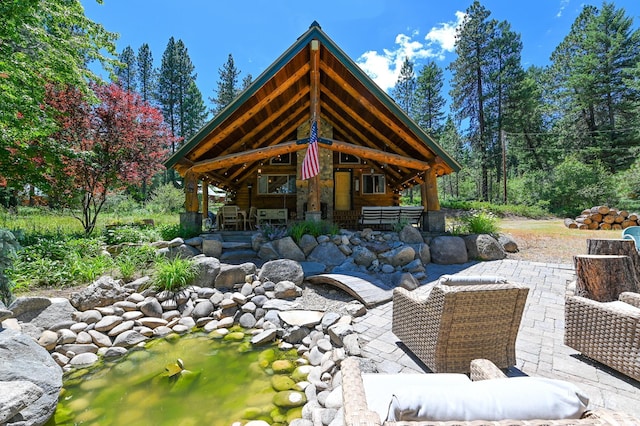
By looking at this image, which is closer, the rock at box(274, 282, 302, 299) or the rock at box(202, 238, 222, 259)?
the rock at box(274, 282, 302, 299)

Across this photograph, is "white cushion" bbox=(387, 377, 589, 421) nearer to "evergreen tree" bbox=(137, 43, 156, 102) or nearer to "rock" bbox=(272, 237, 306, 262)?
"rock" bbox=(272, 237, 306, 262)

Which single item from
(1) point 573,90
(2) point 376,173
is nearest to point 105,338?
(2) point 376,173

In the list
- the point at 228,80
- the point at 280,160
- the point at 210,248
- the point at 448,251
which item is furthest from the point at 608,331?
the point at 228,80

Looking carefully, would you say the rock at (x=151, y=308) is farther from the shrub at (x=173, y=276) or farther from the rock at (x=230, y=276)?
the rock at (x=230, y=276)

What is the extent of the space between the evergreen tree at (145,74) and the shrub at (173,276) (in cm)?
3272

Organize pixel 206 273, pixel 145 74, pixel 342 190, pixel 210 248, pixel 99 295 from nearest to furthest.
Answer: pixel 99 295
pixel 206 273
pixel 210 248
pixel 342 190
pixel 145 74

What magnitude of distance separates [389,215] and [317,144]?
126 inches

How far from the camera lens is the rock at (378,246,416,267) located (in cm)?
651

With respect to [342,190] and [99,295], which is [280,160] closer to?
[342,190]

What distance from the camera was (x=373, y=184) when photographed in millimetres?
12539

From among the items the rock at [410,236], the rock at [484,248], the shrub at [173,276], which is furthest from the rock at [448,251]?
the shrub at [173,276]

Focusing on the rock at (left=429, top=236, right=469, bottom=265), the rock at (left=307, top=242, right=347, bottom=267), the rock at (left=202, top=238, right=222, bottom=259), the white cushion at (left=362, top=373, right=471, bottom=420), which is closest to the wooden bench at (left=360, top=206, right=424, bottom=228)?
the rock at (left=429, top=236, right=469, bottom=265)

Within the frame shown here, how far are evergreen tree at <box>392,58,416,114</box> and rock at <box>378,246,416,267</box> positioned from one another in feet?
99.6

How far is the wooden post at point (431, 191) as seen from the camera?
8555 millimetres
